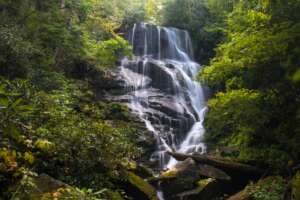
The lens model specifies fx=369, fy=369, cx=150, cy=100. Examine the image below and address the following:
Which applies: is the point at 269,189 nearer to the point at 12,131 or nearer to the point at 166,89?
the point at 12,131

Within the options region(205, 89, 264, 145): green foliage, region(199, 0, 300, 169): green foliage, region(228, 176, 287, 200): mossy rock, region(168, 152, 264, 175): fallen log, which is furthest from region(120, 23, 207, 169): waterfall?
region(228, 176, 287, 200): mossy rock

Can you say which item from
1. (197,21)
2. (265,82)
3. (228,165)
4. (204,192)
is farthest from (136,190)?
(197,21)

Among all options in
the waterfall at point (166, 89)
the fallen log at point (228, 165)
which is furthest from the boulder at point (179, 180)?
the waterfall at point (166, 89)

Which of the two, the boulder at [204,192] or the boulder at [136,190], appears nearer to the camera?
the boulder at [136,190]

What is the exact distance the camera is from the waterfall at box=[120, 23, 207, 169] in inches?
647

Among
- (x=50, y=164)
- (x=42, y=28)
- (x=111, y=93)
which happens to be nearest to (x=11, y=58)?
(x=42, y=28)

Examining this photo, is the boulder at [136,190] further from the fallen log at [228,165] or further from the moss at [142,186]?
the fallen log at [228,165]

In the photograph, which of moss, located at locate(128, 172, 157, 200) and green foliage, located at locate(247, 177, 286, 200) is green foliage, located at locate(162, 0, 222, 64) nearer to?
green foliage, located at locate(247, 177, 286, 200)

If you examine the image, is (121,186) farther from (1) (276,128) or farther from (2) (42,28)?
(2) (42,28)

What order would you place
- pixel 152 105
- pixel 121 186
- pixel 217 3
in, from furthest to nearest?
pixel 217 3, pixel 152 105, pixel 121 186

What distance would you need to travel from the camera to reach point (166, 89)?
20.2m

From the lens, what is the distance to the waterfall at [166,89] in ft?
53.9

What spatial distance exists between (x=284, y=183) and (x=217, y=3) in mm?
17080

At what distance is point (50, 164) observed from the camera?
7.31m
